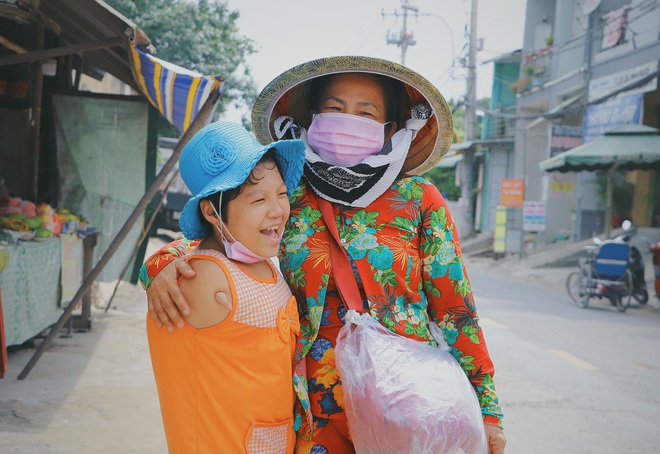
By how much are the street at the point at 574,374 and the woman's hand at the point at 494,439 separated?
240cm

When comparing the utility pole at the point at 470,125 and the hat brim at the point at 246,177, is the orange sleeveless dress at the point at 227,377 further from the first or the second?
the utility pole at the point at 470,125

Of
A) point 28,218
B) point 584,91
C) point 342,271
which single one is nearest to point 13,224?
point 28,218

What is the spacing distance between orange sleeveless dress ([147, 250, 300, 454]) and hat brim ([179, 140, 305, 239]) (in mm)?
130

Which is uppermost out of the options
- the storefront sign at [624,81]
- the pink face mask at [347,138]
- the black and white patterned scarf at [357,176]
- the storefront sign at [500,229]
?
the storefront sign at [624,81]

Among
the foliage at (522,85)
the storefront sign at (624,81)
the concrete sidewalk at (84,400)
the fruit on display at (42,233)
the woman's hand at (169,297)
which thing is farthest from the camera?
the foliage at (522,85)

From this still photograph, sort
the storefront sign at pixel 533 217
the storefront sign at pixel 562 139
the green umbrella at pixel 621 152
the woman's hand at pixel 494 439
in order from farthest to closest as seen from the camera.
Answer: the storefront sign at pixel 533 217 < the storefront sign at pixel 562 139 < the green umbrella at pixel 621 152 < the woman's hand at pixel 494 439

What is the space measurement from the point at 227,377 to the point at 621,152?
12960 mm

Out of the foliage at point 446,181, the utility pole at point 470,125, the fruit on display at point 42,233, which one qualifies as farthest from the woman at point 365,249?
the foliage at point 446,181

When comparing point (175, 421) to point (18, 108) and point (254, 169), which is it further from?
point (18, 108)

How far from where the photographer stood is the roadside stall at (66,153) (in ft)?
18.5

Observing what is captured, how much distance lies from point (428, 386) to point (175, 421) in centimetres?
59

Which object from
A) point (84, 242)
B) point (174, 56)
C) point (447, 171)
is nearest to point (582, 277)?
point (84, 242)

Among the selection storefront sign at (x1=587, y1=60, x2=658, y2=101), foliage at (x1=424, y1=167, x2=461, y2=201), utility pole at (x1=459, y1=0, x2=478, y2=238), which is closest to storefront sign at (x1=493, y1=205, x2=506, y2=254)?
storefront sign at (x1=587, y1=60, x2=658, y2=101)

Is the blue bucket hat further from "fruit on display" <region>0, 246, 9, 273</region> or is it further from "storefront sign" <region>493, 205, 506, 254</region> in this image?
"storefront sign" <region>493, 205, 506, 254</region>
